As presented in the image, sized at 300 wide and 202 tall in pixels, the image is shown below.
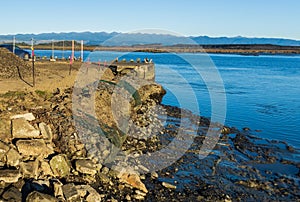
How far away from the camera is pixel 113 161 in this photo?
13.1 metres

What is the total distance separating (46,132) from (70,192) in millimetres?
4063

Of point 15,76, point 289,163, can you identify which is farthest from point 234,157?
point 15,76

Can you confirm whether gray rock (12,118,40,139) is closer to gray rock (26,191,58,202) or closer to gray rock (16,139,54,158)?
gray rock (16,139,54,158)

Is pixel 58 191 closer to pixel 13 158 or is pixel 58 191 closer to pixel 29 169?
pixel 29 169

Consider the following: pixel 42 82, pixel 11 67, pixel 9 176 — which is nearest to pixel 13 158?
pixel 9 176

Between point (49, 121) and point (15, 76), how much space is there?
27.5 feet

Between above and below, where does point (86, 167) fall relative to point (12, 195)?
below

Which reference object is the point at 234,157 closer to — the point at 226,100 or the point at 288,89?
the point at 226,100

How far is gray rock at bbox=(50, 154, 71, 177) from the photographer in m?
11.4

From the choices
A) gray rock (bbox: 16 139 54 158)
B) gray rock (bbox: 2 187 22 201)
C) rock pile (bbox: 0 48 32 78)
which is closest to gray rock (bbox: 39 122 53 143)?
gray rock (bbox: 16 139 54 158)

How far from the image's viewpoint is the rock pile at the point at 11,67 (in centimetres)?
2143

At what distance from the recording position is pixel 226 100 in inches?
1224

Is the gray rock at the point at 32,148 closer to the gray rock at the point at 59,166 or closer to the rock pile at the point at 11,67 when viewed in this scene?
the gray rock at the point at 59,166

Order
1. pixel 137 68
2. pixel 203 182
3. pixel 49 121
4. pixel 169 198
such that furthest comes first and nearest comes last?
pixel 137 68
pixel 49 121
pixel 203 182
pixel 169 198
